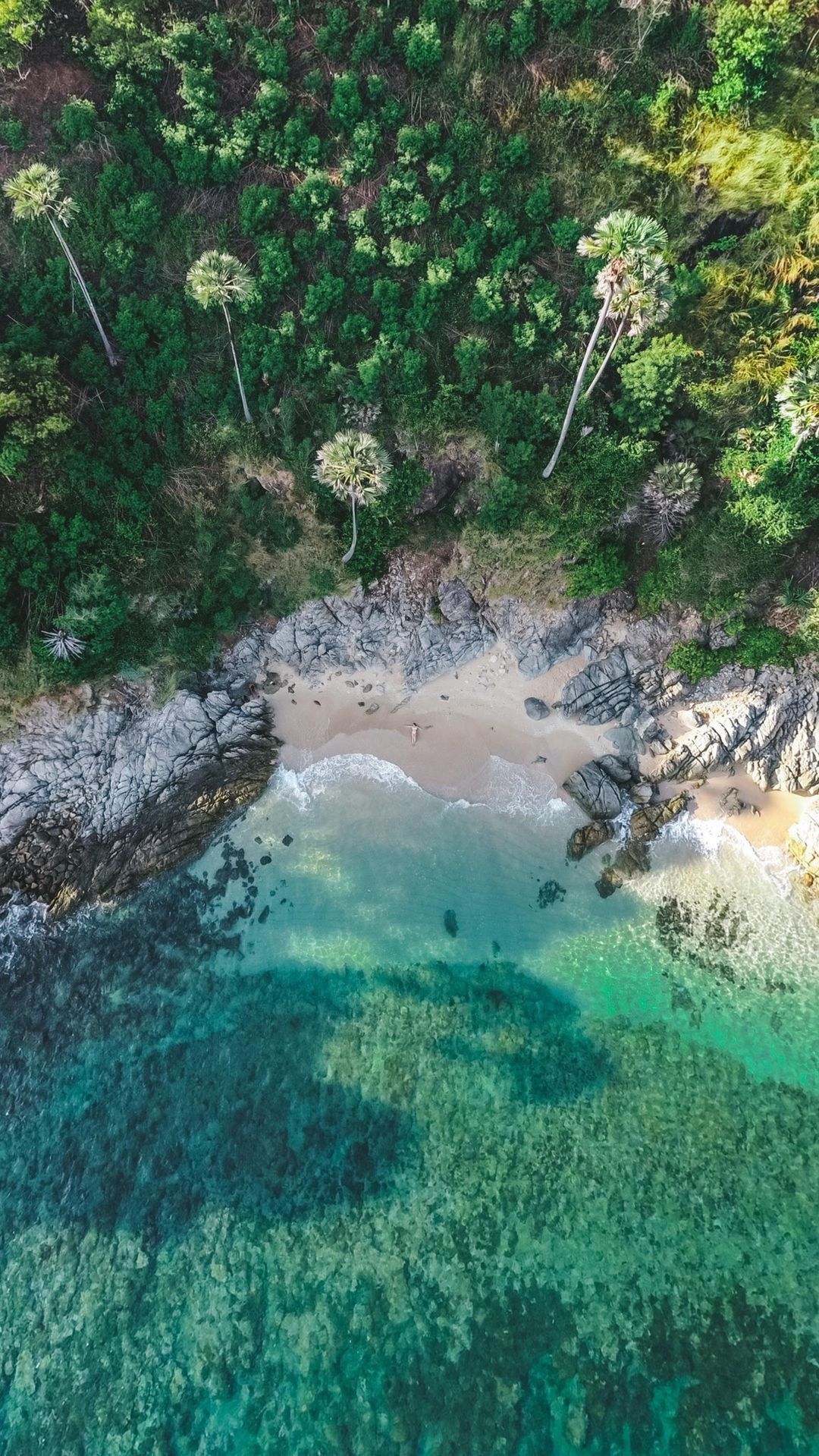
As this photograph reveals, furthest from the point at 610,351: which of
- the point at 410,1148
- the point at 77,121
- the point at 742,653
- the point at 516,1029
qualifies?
the point at 410,1148

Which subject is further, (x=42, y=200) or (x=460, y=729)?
(x=460, y=729)

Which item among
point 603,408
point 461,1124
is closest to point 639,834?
point 461,1124

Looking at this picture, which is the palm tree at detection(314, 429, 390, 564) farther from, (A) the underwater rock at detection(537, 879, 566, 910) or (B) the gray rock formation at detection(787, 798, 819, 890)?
(B) the gray rock formation at detection(787, 798, 819, 890)

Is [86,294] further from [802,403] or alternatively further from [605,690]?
[802,403]

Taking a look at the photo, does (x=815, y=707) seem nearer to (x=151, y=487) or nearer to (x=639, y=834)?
(x=639, y=834)

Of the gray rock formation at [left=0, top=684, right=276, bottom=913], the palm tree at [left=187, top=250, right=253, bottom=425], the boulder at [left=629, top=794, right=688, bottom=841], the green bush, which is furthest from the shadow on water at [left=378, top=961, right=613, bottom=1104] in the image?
the palm tree at [left=187, top=250, right=253, bottom=425]
